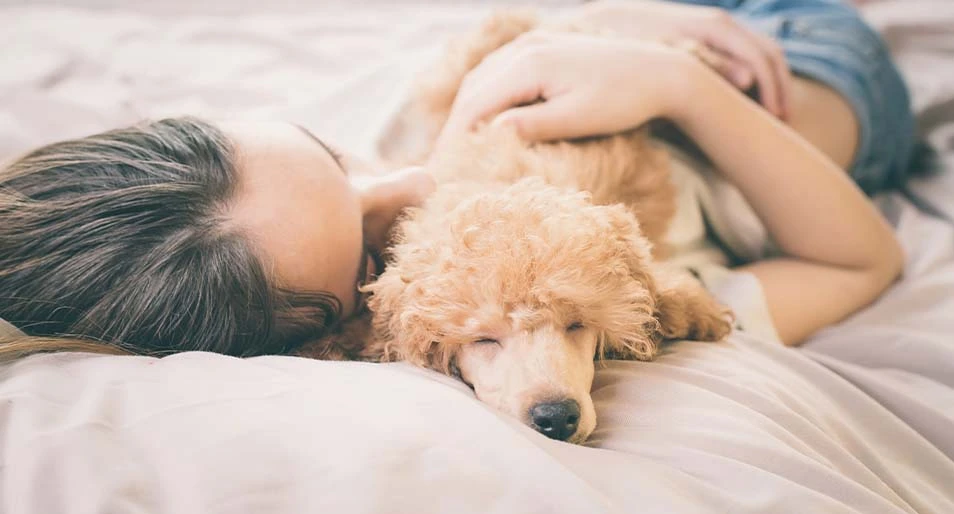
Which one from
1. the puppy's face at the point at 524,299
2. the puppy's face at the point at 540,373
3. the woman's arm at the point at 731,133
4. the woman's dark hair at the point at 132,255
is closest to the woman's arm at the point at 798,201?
the woman's arm at the point at 731,133

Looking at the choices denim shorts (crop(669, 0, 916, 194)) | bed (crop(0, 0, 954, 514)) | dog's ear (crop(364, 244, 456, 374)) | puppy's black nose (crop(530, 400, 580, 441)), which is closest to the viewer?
bed (crop(0, 0, 954, 514))

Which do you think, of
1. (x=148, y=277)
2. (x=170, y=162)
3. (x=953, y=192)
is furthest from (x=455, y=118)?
(x=953, y=192)

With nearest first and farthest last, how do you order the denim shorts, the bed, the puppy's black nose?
the bed, the puppy's black nose, the denim shorts

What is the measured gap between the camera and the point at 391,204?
104 centimetres

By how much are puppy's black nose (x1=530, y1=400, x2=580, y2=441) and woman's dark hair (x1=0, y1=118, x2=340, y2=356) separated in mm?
358

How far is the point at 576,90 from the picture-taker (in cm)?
114

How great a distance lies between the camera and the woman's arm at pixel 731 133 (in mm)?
1144

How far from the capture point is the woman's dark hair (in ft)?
2.46

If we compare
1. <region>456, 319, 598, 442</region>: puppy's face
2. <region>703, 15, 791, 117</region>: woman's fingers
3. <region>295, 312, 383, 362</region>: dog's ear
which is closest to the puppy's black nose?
<region>456, 319, 598, 442</region>: puppy's face

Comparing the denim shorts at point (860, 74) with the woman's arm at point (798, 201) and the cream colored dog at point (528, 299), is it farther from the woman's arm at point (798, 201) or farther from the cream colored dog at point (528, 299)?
the cream colored dog at point (528, 299)

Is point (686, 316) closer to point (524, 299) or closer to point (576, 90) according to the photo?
point (524, 299)

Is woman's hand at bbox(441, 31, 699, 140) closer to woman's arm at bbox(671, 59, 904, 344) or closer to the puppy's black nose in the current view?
woman's arm at bbox(671, 59, 904, 344)

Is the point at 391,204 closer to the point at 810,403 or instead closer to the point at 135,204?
the point at 135,204

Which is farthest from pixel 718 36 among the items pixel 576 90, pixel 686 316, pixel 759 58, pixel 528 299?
pixel 528 299
